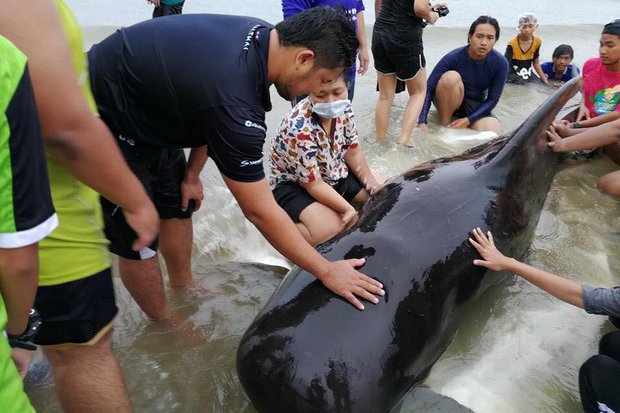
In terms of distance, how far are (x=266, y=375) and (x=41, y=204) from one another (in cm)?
130

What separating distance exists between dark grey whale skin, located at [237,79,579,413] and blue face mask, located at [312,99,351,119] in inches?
25.0

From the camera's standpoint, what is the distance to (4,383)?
1.23 m

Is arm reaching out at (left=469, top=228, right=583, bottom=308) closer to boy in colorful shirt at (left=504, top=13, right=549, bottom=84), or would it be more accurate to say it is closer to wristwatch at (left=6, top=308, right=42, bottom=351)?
wristwatch at (left=6, top=308, right=42, bottom=351)

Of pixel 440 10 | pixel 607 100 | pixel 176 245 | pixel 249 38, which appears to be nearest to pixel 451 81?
pixel 440 10

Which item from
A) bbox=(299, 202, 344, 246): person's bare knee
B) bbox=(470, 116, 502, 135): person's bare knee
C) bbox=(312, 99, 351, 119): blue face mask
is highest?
bbox=(312, 99, 351, 119): blue face mask

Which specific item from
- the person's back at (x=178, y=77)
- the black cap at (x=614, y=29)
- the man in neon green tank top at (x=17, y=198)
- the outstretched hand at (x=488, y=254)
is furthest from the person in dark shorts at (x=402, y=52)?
the man in neon green tank top at (x=17, y=198)

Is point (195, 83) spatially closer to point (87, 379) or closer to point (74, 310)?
point (74, 310)

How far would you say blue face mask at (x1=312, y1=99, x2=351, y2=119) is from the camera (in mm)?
3541

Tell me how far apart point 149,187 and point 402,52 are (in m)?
3.85

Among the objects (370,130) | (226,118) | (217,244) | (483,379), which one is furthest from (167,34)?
(370,130)

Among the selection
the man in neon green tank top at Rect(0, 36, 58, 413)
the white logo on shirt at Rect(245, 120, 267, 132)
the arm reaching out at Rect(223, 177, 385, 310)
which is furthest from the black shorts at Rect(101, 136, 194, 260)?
the man in neon green tank top at Rect(0, 36, 58, 413)

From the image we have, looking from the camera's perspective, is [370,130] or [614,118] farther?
[370,130]

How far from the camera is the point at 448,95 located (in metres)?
6.68

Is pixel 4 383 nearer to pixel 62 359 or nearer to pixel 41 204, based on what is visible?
pixel 41 204
